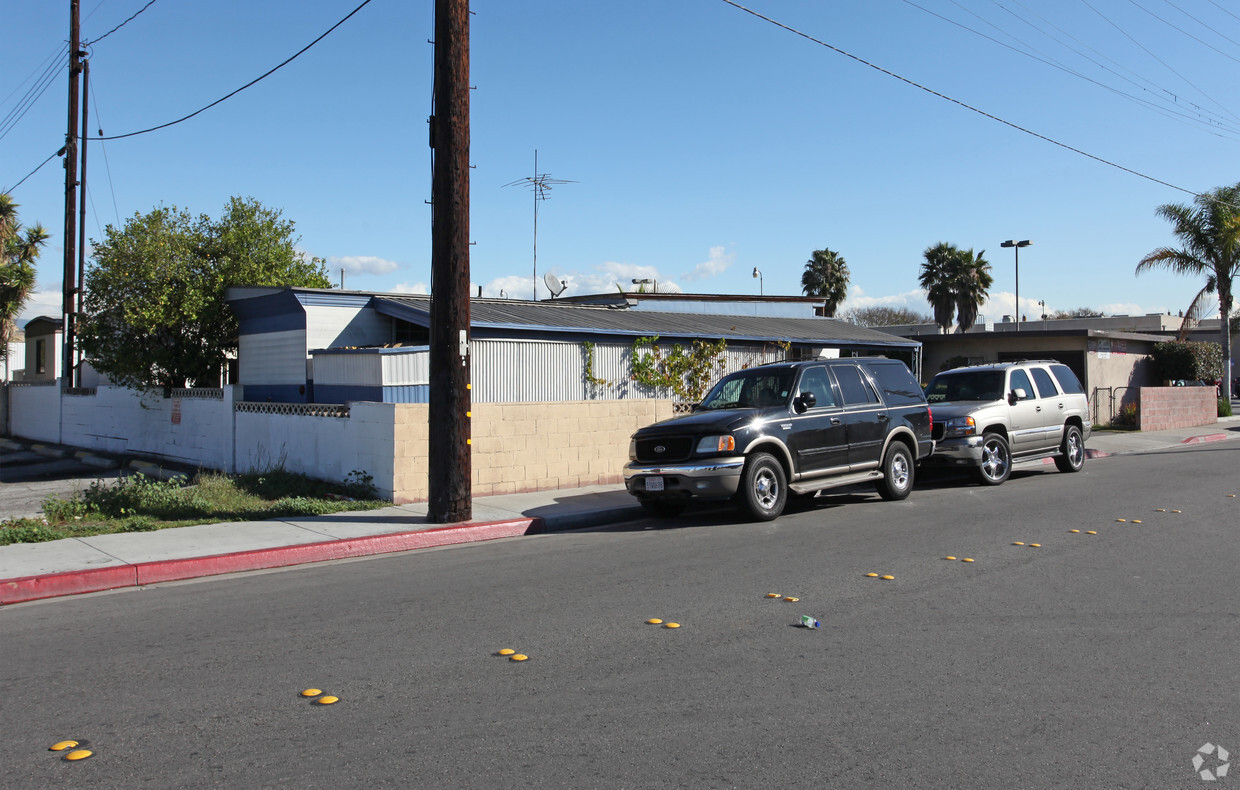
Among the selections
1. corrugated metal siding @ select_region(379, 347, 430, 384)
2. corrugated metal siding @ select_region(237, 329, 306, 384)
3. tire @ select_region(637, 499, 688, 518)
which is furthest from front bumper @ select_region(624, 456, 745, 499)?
corrugated metal siding @ select_region(237, 329, 306, 384)

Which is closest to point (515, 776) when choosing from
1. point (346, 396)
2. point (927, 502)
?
point (927, 502)

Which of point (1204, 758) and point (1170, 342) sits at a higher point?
point (1170, 342)

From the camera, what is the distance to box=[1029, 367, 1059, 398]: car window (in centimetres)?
1579

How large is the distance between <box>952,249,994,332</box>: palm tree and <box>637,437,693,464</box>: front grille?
125ft

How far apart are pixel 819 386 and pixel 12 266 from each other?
90.7 feet

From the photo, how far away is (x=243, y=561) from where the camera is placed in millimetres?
8914

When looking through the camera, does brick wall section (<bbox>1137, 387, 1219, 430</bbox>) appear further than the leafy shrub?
No

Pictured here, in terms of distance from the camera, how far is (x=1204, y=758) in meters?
4.03

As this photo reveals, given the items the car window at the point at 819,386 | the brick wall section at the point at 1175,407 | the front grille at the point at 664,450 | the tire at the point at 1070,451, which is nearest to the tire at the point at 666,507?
the front grille at the point at 664,450

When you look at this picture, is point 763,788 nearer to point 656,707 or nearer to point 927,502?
point 656,707

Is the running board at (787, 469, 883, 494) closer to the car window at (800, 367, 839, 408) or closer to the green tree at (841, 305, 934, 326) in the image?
the car window at (800, 367, 839, 408)

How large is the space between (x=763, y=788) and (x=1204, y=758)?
2.00 meters

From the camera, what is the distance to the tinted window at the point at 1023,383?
1547 cm

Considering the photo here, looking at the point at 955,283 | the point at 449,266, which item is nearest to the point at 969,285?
the point at 955,283
